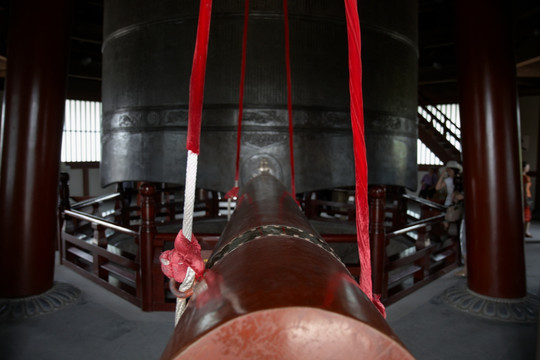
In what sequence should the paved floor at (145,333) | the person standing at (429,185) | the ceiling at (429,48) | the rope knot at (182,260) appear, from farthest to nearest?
1. the person standing at (429,185)
2. the ceiling at (429,48)
3. the paved floor at (145,333)
4. the rope knot at (182,260)

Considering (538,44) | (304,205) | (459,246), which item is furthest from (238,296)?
(538,44)

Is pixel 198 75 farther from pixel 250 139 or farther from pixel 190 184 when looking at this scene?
pixel 250 139

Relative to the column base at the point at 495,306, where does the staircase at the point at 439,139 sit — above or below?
above

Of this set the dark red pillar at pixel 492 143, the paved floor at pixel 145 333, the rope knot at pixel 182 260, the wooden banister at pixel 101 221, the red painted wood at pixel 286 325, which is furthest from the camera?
the wooden banister at pixel 101 221

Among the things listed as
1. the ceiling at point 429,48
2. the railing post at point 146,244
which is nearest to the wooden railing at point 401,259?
the railing post at point 146,244

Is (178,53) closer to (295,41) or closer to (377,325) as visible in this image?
(295,41)

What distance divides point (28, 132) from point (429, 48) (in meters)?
7.85

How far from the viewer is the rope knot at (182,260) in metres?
0.58

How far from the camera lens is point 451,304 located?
3.03 m

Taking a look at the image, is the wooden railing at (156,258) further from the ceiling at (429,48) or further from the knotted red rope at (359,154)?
the ceiling at (429,48)

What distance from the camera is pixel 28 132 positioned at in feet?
9.07

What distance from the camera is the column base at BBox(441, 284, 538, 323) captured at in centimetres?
277

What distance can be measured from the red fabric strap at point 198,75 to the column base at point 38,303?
8.48 ft

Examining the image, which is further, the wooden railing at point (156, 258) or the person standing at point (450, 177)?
the person standing at point (450, 177)
